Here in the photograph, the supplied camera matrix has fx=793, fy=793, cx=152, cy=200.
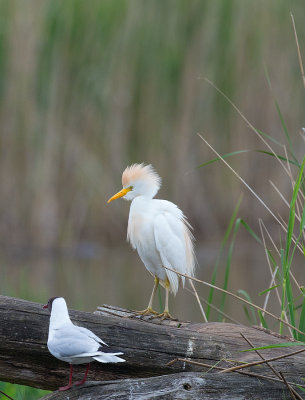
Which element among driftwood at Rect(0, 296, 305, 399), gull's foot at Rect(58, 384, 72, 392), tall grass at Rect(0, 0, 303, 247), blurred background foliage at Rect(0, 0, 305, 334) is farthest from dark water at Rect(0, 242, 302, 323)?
gull's foot at Rect(58, 384, 72, 392)

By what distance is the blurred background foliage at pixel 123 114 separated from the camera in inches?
372

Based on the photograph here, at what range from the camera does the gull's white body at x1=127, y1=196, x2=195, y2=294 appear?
366cm

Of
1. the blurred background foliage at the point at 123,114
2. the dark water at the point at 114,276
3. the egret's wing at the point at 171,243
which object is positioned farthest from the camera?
the blurred background foliage at the point at 123,114

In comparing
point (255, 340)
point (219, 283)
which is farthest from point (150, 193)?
point (219, 283)

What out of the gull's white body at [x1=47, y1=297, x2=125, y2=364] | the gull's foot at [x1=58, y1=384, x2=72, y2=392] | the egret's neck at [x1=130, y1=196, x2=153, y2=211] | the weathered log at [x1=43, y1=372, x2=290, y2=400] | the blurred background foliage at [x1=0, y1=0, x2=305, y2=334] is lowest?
the gull's foot at [x1=58, y1=384, x2=72, y2=392]

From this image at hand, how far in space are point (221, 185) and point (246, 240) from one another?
1.19 metres

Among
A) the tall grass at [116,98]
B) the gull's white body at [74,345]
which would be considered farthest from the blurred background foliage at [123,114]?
the gull's white body at [74,345]

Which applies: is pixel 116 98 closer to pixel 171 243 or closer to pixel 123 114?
pixel 123 114

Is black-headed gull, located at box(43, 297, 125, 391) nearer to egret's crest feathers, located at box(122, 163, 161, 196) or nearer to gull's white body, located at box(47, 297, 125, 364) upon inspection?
gull's white body, located at box(47, 297, 125, 364)

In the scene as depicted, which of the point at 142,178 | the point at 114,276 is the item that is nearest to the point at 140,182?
the point at 142,178

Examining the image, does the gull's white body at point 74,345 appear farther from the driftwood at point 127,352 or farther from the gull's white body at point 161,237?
the gull's white body at point 161,237

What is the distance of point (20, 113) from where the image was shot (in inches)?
376

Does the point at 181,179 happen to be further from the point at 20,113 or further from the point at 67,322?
the point at 67,322

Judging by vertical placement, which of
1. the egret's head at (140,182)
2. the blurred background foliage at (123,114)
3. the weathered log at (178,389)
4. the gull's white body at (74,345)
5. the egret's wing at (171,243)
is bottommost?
the weathered log at (178,389)
